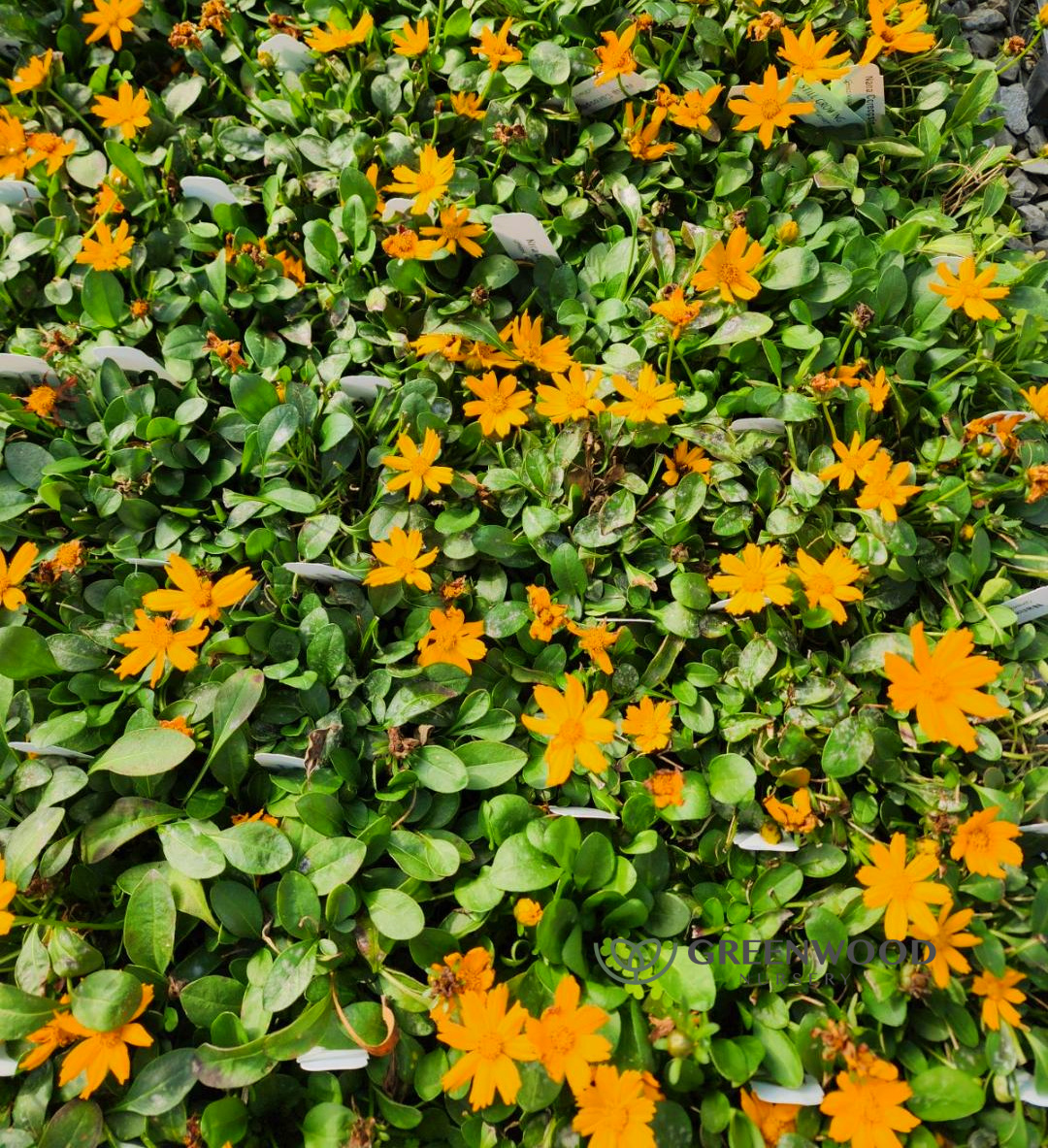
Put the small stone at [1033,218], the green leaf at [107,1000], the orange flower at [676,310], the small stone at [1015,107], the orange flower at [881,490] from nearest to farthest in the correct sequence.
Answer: the green leaf at [107,1000]
the orange flower at [881,490]
the orange flower at [676,310]
the small stone at [1033,218]
the small stone at [1015,107]

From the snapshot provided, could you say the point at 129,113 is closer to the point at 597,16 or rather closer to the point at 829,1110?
the point at 597,16

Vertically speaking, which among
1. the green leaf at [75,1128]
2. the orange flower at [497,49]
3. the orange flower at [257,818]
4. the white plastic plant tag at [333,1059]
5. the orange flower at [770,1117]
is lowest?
the green leaf at [75,1128]

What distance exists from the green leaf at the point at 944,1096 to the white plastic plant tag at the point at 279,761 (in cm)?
111

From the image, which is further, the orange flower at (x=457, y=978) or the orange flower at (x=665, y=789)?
the orange flower at (x=665, y=789)

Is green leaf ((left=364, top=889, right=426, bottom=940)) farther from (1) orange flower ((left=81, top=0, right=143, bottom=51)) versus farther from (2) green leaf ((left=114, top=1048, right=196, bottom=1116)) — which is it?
(1) orange flower ((left=81, top=0, right=143, bottom=51))

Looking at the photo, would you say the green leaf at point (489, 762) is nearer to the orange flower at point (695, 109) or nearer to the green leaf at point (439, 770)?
the green leaf at point (439, 770)

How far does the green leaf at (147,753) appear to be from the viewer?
1.38 m

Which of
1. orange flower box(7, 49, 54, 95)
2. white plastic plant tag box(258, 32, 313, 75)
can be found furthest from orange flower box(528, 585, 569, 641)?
orange flower box(7, 49, 54, 95)

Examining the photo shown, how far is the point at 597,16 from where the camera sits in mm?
1956

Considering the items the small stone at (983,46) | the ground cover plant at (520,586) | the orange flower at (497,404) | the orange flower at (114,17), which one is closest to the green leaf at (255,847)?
the ground cover plant at (520,586)

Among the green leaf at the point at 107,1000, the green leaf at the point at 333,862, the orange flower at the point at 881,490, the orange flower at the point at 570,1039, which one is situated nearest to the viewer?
the orange flower at the point at 570,1039

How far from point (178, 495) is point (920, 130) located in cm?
188

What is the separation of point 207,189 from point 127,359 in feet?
1.53

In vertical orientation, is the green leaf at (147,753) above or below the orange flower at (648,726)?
below
